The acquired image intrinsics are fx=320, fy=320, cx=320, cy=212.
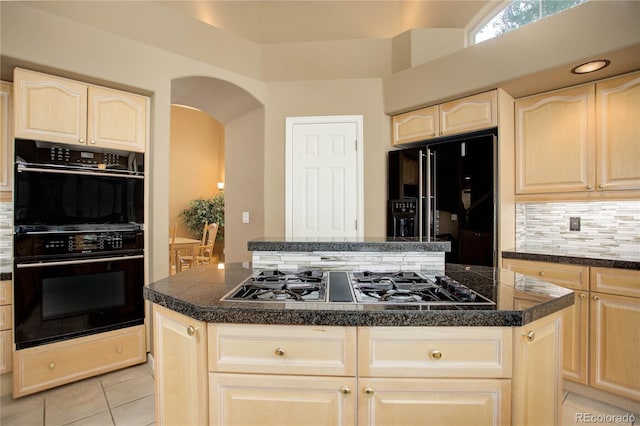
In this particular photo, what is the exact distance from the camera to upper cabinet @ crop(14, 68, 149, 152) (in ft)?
6.82

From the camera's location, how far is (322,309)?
103cm

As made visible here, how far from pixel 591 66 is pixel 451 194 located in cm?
122

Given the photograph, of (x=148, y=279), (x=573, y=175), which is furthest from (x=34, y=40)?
(x=573, y=175)

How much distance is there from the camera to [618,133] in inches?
86.9

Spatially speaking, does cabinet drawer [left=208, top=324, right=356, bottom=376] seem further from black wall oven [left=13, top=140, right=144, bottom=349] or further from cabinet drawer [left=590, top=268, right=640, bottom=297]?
cabinet drawer [left=590, top=268, right=640, bottom=297]

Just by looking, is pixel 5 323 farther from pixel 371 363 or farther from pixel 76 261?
pixel 371 363

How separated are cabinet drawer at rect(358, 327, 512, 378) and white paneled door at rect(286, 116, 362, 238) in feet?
7.26

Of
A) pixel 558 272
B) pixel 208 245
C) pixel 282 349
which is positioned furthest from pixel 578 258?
pixel 208 245

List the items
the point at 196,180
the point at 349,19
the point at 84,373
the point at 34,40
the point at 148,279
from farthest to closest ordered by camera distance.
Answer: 1. the point at 196,180
2. the point at 349,19
3. the point at 148,279
4. the point at 84,373
5. the point at 34,40

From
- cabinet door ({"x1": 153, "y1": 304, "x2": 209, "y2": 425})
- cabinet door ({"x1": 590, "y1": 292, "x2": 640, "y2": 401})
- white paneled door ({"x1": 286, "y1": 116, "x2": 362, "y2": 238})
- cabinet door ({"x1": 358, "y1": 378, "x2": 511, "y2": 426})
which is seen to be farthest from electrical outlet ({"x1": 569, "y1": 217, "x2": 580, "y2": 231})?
cabinet door ({"x1": 153, "y1": 304, "x2": 209, "y2": 425})

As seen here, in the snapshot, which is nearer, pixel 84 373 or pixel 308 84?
pixel 84 373

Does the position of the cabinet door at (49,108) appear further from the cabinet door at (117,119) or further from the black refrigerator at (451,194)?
the black refrigerator at (451,194)

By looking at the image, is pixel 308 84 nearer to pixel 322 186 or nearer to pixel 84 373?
pixel 322 186

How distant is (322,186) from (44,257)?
2.25 metres
